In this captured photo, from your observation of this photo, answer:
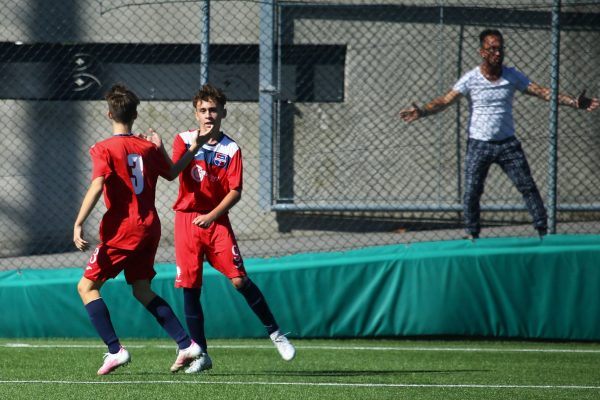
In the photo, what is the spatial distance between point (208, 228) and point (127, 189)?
0.77m

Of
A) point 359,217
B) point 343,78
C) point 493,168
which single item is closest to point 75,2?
point 343,78

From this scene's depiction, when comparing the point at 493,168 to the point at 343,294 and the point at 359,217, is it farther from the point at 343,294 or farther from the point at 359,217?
the point at 343,294

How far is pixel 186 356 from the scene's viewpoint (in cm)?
634

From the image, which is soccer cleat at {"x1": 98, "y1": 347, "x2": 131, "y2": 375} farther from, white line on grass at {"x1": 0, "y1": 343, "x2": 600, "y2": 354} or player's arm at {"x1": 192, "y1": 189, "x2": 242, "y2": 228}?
white line on grass at {"x1": 0, "y1": 343, "x2": 600, "y2": 354}

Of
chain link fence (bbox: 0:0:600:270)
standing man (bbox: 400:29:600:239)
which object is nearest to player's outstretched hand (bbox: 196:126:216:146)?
standing man (bbox: 400:29:600:239)

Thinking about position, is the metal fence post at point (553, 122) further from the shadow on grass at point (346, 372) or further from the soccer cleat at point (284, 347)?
the soccer cleat at point (284, 347)

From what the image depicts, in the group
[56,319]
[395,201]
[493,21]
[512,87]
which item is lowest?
[56,319]

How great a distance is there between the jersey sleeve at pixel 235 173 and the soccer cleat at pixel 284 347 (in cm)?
97

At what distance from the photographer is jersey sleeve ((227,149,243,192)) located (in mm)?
6801

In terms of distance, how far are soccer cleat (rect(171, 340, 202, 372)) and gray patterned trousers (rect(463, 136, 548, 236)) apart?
10.9ft

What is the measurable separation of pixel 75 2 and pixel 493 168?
4.77 meters

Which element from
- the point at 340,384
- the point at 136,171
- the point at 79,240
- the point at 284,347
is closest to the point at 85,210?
the point at 79,240

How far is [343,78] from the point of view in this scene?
1133cm

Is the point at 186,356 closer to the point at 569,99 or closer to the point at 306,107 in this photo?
the point at 569,99
